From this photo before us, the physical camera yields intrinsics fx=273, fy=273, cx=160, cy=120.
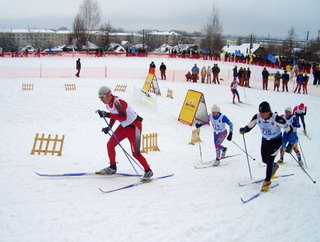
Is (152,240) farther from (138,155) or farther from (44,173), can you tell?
(44,173)

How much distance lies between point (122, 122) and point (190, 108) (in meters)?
6.77

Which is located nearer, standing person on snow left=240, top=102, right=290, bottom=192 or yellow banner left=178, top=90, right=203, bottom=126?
standing person on snow left=240, top=102, right=290, bottom=192

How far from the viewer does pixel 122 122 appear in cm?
533

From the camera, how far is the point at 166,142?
9.30 m

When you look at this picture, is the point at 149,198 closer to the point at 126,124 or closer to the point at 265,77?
the point at 126,124

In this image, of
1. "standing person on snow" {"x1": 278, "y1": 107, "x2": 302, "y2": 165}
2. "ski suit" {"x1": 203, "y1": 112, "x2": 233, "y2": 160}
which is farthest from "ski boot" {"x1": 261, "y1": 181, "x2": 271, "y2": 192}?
"standing person on snow" {"x1": 278, "y1": 107, "x2": 302, "y2": 165}

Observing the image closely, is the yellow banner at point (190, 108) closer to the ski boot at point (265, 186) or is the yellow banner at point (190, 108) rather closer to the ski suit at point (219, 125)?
the ski suit at point (219, 125)

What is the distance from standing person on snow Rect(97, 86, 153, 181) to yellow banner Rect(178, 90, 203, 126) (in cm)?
622

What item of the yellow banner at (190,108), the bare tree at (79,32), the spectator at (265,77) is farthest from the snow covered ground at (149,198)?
the bare tree at (79,32)

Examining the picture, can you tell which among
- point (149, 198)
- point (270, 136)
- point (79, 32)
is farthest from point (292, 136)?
point (79, 32)

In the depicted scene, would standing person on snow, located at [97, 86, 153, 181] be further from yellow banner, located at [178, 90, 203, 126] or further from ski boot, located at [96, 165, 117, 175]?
yellow banner, located at [178, 90, 203, 126]

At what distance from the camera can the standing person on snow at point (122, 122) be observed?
5086 millimetres

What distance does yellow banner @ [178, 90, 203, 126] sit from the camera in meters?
11.5

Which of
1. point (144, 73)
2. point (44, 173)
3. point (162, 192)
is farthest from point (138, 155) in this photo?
point (144, 73)
